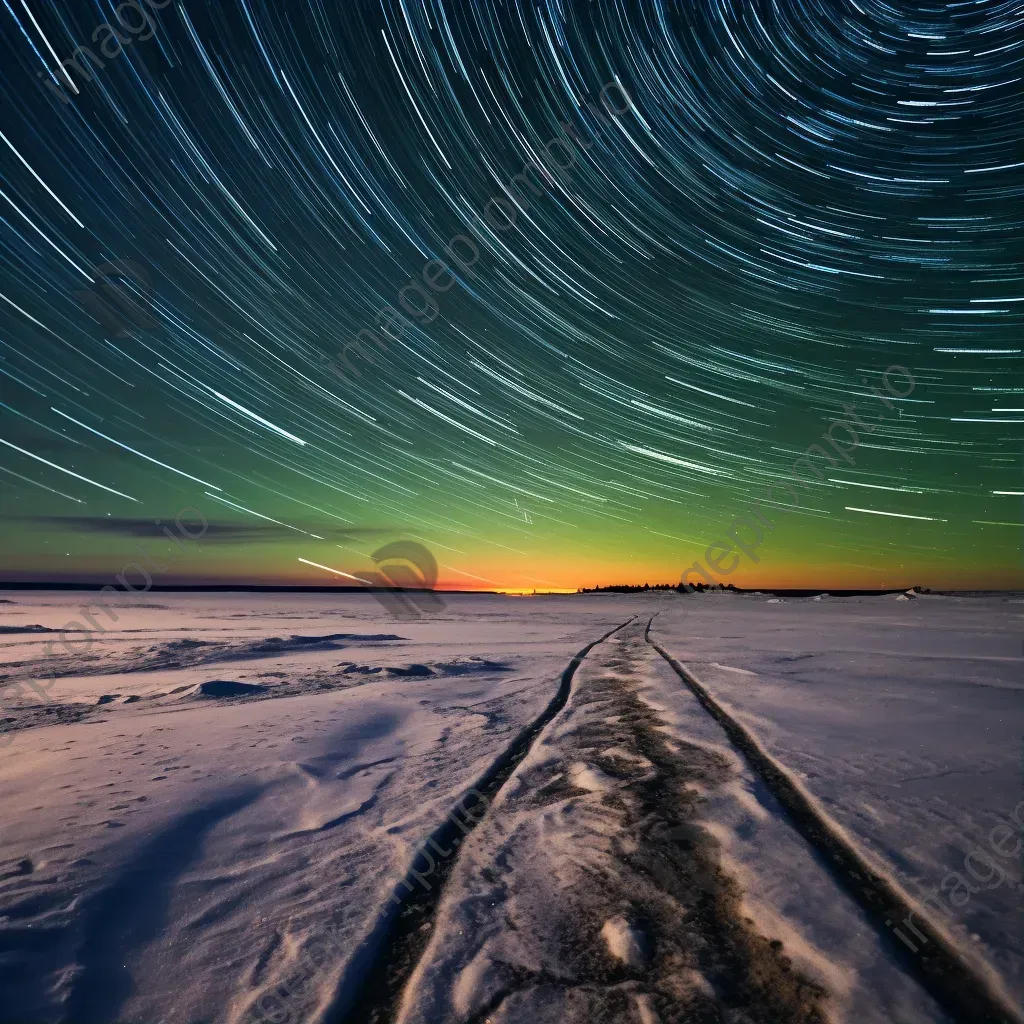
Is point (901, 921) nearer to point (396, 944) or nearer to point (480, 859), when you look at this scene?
point (480, 859)

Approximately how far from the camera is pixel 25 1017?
2555 millimetres

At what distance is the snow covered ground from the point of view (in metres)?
2.78

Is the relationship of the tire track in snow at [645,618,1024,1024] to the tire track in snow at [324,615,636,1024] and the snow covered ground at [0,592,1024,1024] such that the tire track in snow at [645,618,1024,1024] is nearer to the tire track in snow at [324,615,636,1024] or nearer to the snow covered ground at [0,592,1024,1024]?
the snow covered ground at [0,592,1024,1024]

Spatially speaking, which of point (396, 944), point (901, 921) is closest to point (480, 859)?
point (396, 944)

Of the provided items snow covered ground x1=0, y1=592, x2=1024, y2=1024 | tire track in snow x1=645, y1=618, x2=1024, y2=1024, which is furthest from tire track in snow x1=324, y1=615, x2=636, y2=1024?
tire track in snow x1=645, y1=618, x2=1024, y2=1024

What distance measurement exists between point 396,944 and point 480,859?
0.99m

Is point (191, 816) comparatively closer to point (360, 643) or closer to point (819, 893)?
point (819, 893)

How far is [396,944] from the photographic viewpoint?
3.19 metres

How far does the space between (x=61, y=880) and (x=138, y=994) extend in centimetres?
143

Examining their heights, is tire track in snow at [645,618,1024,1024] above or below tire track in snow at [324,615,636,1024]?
above

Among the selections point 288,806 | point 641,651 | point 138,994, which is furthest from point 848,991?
point 641,651

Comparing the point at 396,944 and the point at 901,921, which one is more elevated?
the point at 901,921

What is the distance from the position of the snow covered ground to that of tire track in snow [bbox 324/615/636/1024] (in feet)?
0.05

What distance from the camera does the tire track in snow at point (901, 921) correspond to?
2.66 metres
